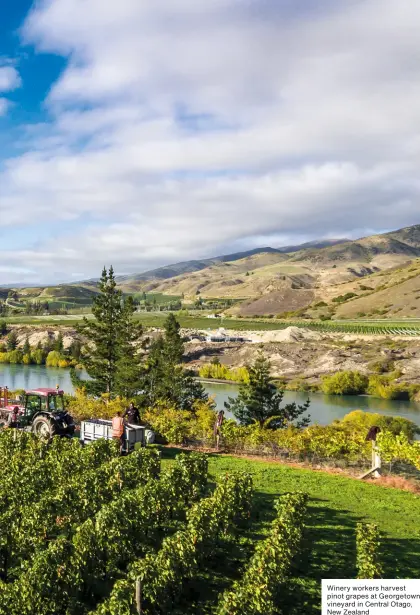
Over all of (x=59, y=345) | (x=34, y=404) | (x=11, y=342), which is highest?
(x=34, y=404)

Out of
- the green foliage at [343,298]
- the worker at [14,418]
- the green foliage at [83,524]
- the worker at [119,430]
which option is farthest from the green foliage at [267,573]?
the green foliage at [343,298]

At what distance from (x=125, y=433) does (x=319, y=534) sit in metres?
9.82

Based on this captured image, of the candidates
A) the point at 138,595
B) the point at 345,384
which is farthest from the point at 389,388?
the point at 138,595

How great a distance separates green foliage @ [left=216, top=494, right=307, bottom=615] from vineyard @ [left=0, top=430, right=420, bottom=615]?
3cm

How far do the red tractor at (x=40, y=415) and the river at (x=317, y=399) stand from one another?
27159 millimetres

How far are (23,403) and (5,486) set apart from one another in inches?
491

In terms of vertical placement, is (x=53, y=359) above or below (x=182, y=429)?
below

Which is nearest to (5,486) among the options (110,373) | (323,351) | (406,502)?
(406,502)

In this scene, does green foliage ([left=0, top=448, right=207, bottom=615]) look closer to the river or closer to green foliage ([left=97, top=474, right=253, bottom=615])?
green foliage ([left=97, top=474, right=253, bottom=615])

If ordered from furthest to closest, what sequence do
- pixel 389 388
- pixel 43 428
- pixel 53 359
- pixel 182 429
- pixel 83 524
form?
pixel 53 359
pixel 389 388
pixel 182 429
pixel 43 428
pixel 83 524

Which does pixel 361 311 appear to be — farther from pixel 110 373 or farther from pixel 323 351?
pixel 110 373

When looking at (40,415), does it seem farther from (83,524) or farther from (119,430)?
(83,524)

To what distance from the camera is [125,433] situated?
21.4 meters

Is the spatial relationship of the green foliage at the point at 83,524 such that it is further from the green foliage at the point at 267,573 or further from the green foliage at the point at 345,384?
the green foliage at the point at 345,384
